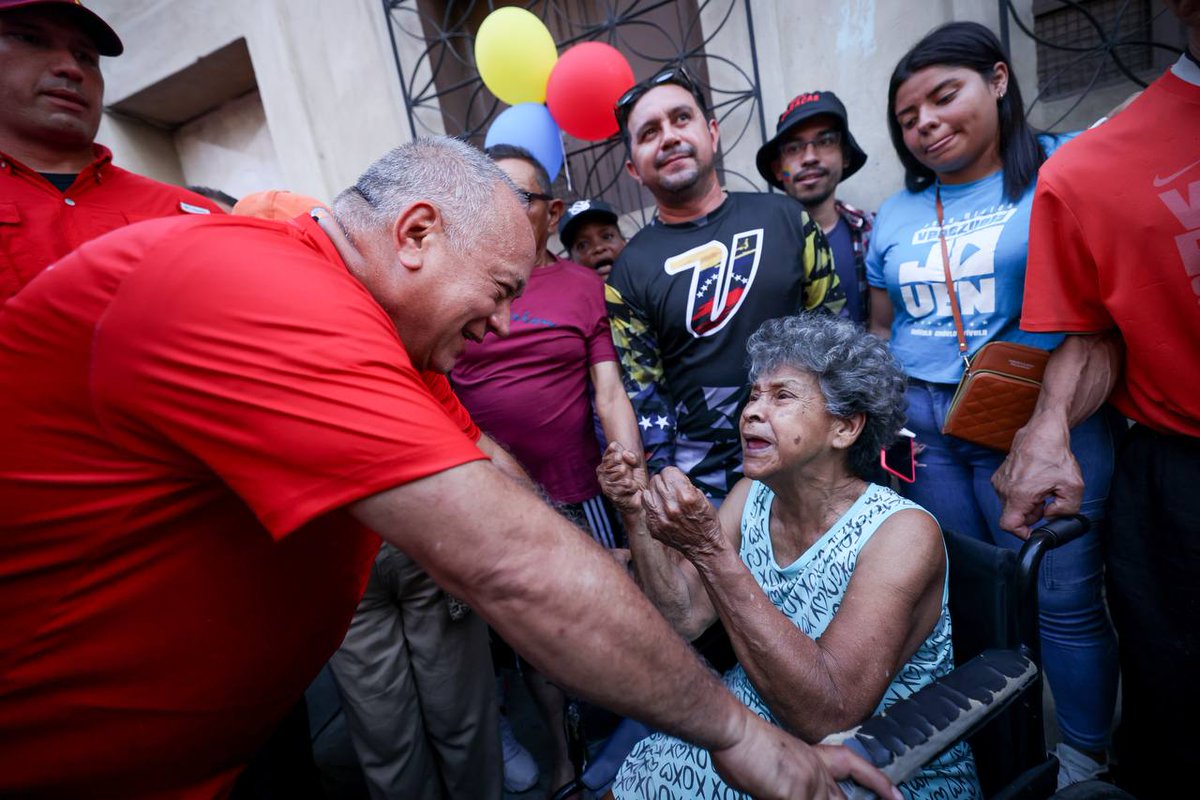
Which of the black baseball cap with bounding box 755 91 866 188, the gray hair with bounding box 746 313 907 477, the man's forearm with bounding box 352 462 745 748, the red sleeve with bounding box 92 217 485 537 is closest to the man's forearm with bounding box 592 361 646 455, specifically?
the gray hair with bounding box 746 313 907 477

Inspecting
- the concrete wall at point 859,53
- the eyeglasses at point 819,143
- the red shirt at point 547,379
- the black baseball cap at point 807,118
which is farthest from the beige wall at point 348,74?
the red shirt at point 547,379

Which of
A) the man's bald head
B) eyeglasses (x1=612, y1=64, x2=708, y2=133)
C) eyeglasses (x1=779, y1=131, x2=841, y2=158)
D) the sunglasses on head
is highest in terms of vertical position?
eyeglasses (x1=612, y1=64, x2=708, y2=133)

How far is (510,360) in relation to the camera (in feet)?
8.04

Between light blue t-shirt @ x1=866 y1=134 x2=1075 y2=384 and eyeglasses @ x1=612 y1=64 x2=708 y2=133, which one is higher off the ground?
eyeglasses @ x1=612 y1=64 x2=708 y2=133

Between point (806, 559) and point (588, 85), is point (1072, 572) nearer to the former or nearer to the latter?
point (806, 559)

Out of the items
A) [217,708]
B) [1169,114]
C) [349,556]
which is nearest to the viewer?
[217,708]

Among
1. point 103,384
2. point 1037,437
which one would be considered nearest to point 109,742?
point 103,384

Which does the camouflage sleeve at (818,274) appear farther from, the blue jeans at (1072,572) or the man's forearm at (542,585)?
the man's forearm at (542,585)

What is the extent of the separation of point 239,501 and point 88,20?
5.80 ft

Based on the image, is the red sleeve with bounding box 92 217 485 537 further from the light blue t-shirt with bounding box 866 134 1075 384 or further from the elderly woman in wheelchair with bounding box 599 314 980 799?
the light blue t-shirt with bounding box 866 134 1075 384

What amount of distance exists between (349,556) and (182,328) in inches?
24.5

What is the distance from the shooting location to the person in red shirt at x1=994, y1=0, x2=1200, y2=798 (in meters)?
1.39

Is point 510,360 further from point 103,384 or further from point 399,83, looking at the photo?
point 399,83

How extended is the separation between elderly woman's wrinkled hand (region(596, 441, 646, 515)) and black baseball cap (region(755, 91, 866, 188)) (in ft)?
6.41
